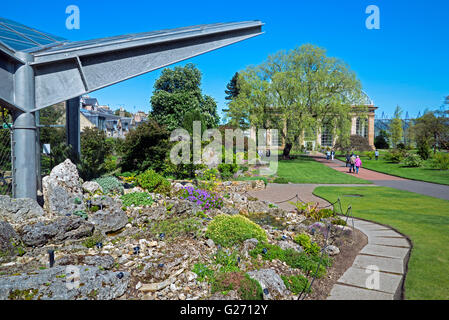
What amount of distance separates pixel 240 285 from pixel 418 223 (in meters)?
6.03

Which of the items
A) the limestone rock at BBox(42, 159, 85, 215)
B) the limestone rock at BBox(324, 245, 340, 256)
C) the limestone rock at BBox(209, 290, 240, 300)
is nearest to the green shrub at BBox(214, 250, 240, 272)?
the limestone rock at BBox(209, 290, 240, 300)

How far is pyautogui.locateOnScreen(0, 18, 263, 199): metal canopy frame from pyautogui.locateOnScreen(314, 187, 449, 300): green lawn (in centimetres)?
705

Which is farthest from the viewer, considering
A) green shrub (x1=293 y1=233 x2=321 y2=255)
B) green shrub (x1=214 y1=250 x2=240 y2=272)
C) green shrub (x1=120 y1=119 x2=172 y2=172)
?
green shrub (x1=120 y1=119 x2=172 y2=172)

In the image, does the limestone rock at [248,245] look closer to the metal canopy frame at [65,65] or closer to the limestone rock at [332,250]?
the limestone rock at [332,250]

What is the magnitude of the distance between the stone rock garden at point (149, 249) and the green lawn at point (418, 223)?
51.1 inches

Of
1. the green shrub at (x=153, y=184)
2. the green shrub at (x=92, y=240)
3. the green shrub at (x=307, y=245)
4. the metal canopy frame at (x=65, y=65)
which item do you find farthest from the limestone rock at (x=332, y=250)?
the metal canopy frame at (x=65, y=65)

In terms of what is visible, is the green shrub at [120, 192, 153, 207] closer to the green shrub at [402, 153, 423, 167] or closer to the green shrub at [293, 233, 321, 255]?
the green shrub at [293, 233, 321, 255]

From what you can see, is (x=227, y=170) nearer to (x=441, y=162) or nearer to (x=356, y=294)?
(x=356, y=294)

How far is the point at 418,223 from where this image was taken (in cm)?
741

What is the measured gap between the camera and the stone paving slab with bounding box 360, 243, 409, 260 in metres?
5.25

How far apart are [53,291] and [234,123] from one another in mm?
28247

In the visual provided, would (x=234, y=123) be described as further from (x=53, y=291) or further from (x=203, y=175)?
(x=53, y=291)

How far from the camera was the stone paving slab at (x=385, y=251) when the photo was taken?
5.25 meters
